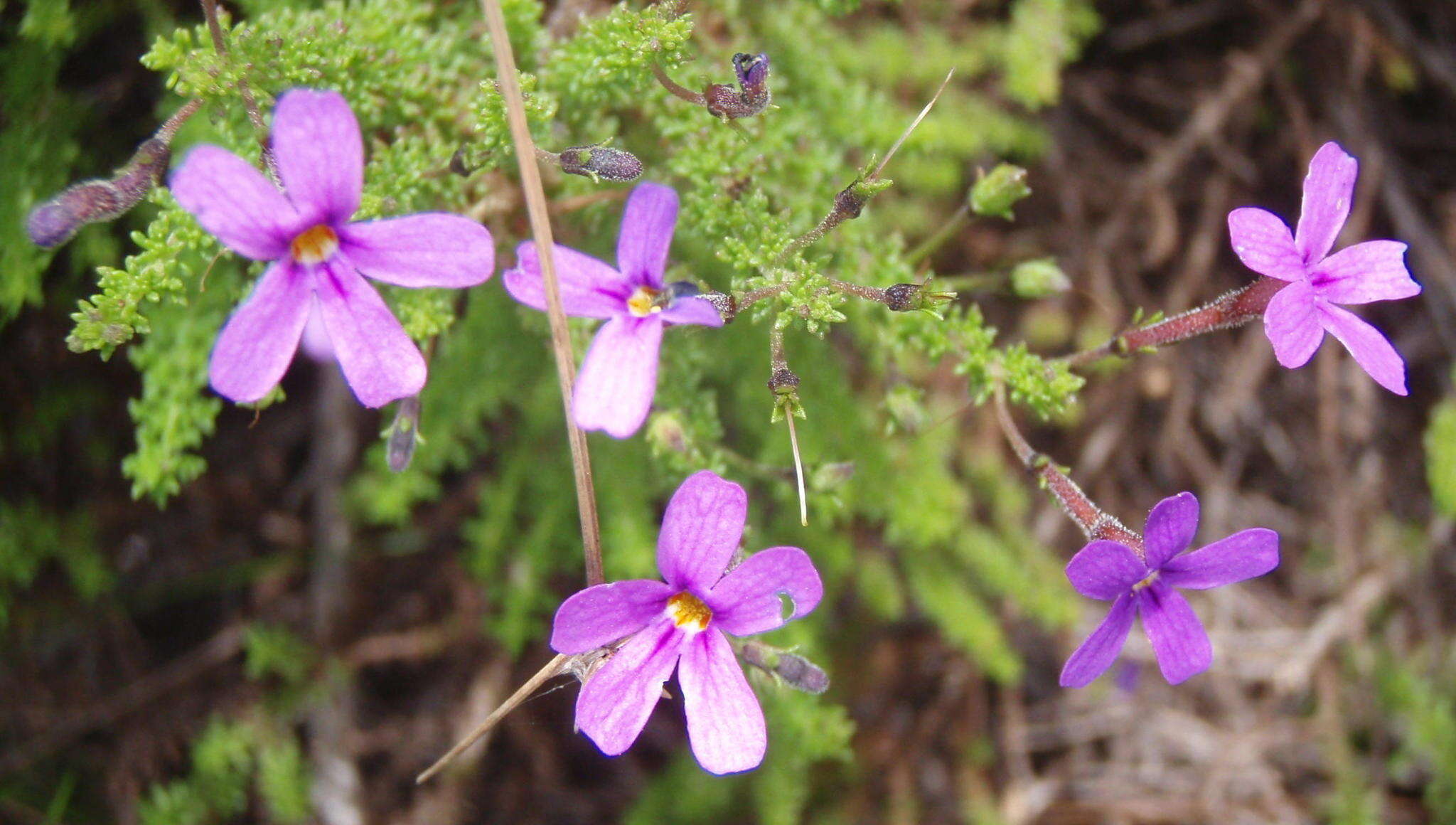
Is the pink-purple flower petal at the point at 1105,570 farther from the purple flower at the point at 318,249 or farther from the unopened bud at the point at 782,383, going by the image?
the purple flower at the point at 318,249

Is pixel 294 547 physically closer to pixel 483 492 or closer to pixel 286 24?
pixel 483 492

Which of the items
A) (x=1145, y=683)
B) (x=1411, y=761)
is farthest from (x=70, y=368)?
(x=1411, y=761)

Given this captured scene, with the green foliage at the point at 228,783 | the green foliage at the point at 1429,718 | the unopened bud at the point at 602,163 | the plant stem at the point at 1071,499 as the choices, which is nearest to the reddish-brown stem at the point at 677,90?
the unopened bud at the point at 602,163

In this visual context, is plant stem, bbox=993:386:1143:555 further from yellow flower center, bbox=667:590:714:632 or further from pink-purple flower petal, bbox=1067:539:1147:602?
yellow flower center, bbox=667:590:714:632

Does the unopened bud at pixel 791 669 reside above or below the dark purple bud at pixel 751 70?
below

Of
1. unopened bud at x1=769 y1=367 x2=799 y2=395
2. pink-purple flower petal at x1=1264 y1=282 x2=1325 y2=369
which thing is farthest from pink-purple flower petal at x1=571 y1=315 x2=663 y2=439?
pink-purple flower petal at x1=1264 y1=282 x2=1325 y2=369

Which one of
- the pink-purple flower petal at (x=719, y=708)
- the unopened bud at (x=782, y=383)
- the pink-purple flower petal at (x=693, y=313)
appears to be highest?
the pink-purple flower petal at (x=693, y=313)
